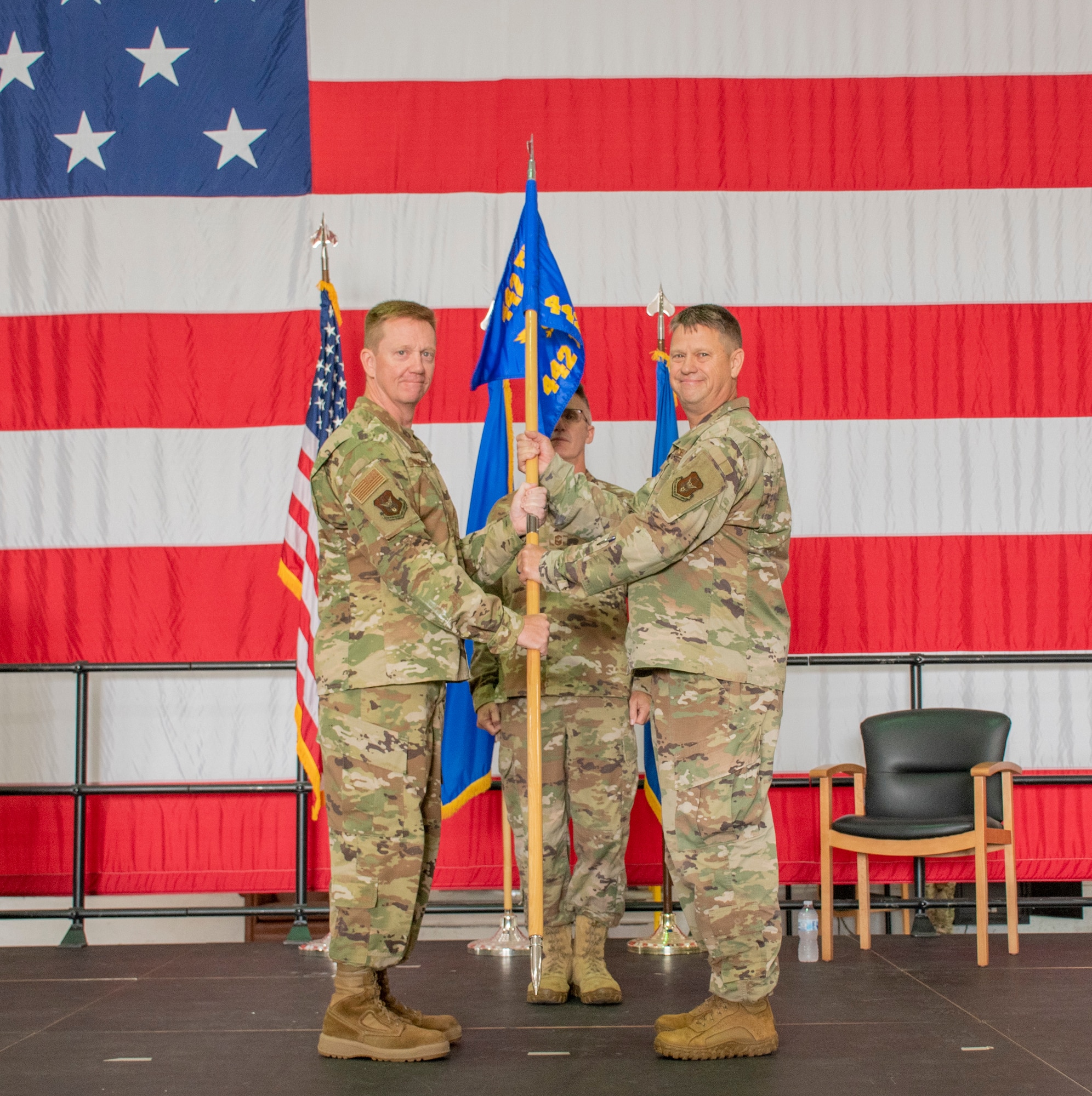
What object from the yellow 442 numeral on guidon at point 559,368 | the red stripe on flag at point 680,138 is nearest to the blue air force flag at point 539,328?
the yellow 442 numeral on guidon at point 559,368

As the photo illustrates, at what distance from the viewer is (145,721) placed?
4.44 metres

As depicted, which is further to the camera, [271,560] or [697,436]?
[271,560]

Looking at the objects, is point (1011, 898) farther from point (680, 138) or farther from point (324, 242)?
point (324, 242)

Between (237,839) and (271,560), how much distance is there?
3.45ft

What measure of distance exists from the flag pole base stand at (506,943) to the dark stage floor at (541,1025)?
55mm

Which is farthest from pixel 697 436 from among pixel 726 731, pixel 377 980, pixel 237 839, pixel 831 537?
pixel 237 839

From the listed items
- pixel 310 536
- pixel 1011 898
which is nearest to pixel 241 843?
pixel 310 536

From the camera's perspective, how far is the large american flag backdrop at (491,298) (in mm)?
4441

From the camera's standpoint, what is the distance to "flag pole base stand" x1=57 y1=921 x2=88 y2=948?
4.25m

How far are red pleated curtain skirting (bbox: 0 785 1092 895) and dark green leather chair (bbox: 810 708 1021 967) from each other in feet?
1.21

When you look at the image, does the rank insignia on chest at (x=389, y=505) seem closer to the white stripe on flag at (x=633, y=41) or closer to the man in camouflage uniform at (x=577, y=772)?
the man in camouflage uniform at (x=577, y=772)

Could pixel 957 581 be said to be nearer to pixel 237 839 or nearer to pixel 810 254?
pixel 810 254

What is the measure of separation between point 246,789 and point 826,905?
6.86 feet

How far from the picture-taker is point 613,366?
14.7 ft
